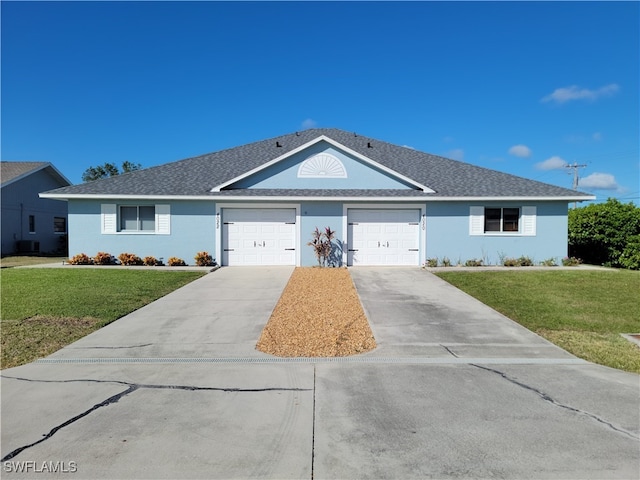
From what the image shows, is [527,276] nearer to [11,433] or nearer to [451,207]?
[451,207]

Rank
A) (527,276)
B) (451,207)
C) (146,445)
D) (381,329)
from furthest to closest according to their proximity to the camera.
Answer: (451,207)
(527,276)
(381,329)
(146,445)

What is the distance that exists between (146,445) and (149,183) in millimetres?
14945

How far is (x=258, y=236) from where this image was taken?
15.8m

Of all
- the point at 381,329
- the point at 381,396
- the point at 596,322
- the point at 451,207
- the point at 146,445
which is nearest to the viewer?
the point at 146,445

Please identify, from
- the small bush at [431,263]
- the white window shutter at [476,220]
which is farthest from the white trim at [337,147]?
the small bush at [431,263]

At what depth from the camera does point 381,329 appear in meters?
7.21

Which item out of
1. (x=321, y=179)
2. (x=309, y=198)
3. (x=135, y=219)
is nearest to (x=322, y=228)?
(x=309, y=198)

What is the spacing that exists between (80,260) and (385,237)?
1249 centimetres

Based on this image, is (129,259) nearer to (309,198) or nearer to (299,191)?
(299,191)

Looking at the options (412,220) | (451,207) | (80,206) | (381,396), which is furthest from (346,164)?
(381,396)

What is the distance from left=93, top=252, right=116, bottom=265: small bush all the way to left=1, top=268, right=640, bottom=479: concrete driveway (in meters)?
9.93

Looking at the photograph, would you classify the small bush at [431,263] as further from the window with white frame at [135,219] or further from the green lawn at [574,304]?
the window with white frame at [135,219]

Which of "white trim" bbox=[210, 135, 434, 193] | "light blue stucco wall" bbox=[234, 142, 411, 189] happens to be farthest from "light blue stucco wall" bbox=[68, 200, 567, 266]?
"light blue stucco wall" bbox=[234, 142, 411, 189]

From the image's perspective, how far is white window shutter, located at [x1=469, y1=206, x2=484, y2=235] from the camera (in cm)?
1577
